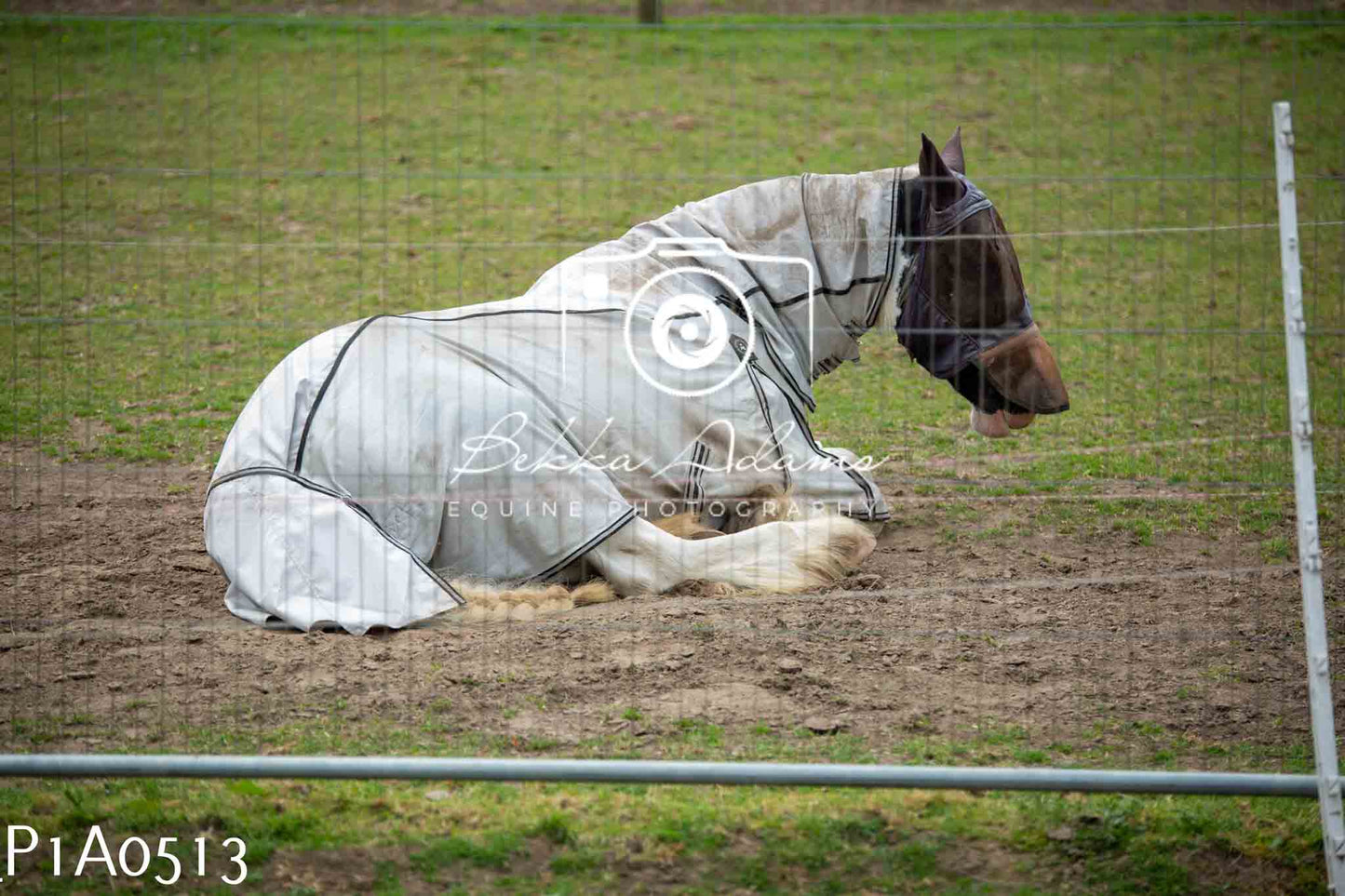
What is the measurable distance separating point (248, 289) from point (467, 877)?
263 inches

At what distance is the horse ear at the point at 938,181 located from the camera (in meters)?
4.88

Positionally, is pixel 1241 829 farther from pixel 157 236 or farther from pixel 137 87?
pixel 137 87

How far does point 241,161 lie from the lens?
1125 cm

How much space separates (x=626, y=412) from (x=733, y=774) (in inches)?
76.3

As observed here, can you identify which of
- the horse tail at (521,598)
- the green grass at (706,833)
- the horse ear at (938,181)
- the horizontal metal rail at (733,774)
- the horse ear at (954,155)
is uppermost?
the horse ear at (954,155)

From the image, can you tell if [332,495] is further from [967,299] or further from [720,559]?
[967,299]

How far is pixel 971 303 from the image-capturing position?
16.7 feet

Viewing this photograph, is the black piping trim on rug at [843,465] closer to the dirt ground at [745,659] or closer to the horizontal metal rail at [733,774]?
the dirt ground at [745,659]

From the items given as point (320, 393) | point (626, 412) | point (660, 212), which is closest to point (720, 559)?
point (626, 412)

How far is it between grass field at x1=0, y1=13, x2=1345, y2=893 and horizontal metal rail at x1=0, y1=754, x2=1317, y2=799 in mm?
266

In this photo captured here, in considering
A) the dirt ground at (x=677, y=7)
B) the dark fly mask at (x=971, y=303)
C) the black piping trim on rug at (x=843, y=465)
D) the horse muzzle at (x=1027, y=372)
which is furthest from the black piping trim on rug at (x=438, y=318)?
the dirt ground at (x=677, y=7)

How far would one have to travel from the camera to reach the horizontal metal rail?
10.4ft

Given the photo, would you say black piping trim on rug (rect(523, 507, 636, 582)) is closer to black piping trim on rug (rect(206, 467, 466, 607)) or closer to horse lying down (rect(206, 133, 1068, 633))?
horse lying down (rect(206, 133, 1068, 633))

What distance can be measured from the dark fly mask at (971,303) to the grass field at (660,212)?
47cm
